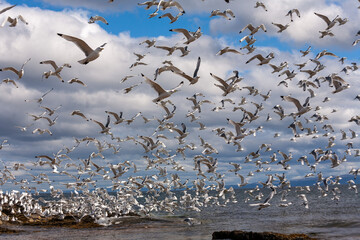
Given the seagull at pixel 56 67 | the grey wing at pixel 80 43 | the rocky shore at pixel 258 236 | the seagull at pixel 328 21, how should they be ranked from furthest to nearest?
the seagull at pixel 328 21 → the seagull at pixel 56 67 → the rocky shore at pixel 258 236 → the grey wing at pixel 80 43

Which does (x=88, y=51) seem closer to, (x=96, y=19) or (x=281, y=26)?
(x=96, y=19)

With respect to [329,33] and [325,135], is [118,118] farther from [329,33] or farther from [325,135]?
[325,135]

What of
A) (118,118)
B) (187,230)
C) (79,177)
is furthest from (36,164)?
(187,230)

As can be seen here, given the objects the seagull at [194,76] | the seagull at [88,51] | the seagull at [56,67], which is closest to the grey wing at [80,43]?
the seagull at [88,51]

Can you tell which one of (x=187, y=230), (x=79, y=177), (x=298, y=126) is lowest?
(x=187, y=230)

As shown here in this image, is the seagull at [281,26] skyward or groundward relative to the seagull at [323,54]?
skyward

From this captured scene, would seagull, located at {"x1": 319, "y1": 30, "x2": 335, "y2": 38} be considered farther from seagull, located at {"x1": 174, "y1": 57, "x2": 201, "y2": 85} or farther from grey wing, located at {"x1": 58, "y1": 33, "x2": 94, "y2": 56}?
grey wing, located at {"x1": 58, "y1": 33, "x2": 94, "y2": 56}

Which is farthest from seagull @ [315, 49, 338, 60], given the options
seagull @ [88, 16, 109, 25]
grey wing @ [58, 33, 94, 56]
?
grey wing @ [58, 33, 94, 56]

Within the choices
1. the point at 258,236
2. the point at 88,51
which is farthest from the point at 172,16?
the point at 258,236

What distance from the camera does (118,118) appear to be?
92.0ft

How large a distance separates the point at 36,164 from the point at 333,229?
23.2 metres

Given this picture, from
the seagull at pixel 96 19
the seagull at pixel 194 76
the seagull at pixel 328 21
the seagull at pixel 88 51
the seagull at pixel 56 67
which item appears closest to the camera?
A: the seagull at pixel 88 51

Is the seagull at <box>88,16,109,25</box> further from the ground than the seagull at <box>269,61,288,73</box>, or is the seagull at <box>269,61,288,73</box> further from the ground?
the seagull at <box>88,16,109,25</box>

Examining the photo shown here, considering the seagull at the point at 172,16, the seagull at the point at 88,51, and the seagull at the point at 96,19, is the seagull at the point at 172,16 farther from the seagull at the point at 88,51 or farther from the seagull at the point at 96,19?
the seagull at the point at 88,51
